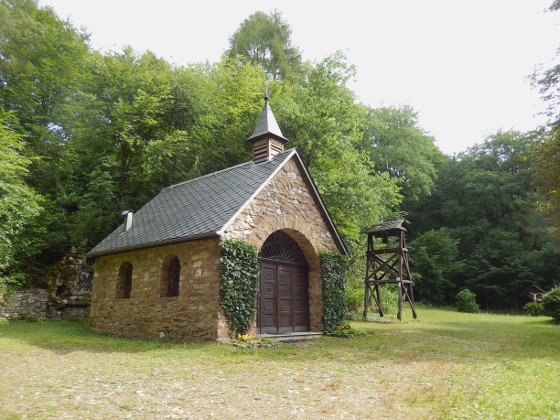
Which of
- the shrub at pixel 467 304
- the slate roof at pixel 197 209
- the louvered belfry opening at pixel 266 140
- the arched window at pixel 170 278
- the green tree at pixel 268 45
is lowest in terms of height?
the shrub at pixel 467 304

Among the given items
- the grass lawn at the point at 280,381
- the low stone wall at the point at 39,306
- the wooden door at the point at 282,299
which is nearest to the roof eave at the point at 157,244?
the wooden door at the point at 282,299

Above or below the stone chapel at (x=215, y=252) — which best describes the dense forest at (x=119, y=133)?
above

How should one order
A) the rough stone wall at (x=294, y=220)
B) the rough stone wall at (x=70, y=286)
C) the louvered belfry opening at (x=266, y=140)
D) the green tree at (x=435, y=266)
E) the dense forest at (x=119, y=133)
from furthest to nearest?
the green tree at (x=435, y=266) → the dense forest at (x=119, y=133) → the rough stone wall at (x=70, y=286) → the louvered belfry opening at (x=266, y=140) → the rough stone wall at (x=294, y=220)

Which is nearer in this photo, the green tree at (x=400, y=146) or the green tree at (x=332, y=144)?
the green tree at (x=332, y=144)

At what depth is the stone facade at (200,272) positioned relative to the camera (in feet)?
32.7

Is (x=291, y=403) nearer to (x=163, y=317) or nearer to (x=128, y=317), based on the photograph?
(x=163, y=317)

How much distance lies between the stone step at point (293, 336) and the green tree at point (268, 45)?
21.5 meters

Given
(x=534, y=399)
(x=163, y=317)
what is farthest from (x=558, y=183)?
(x=163, y=317)

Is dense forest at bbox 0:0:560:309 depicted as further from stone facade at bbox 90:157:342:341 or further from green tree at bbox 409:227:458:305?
green tree at bbox 409:227:458:305

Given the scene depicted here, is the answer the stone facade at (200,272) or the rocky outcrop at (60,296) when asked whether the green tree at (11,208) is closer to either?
the rocky outcrop at (60,296)

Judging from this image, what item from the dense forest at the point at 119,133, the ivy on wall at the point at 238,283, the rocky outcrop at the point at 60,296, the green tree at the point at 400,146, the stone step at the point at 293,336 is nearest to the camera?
the ivy on wall at the point at 238,283

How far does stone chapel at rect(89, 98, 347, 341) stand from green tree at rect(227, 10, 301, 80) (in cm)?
1589

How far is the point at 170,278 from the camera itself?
37.8 feet

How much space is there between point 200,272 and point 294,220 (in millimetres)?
3549
